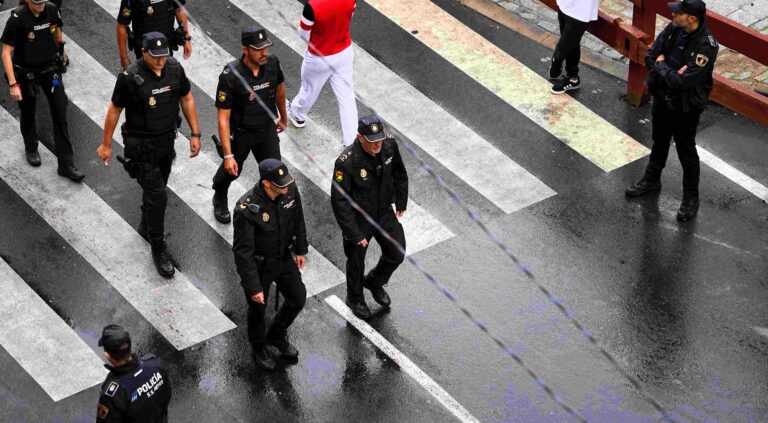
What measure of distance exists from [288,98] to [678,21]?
4.33 metres

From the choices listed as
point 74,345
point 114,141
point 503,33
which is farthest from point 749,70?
point 74,345

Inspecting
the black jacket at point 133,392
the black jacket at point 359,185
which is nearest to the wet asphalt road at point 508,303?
the black jacket at point 359,185

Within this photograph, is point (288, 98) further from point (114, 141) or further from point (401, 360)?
point (401, 360)

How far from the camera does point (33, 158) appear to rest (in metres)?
12.2

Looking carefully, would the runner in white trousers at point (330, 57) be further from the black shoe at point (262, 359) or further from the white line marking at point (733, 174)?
the white line marking at point (733, 174)

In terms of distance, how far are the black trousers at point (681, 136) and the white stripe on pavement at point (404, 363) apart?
3.36 m

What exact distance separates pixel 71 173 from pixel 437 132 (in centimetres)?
370

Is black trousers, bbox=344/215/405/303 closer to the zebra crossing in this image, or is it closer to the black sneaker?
the zebra crossing

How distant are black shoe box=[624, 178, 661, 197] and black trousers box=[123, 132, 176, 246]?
14.4ft

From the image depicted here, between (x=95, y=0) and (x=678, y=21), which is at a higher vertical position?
(x=678, y=21)

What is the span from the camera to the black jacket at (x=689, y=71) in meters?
11.1

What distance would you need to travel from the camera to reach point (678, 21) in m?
11.1

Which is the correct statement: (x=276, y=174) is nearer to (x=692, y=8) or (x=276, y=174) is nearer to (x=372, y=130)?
(x=372, y=130)

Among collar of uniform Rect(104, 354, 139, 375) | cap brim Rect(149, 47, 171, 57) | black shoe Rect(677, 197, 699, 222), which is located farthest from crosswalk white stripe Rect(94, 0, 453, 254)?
collar of uniform Rect(104, 354, 139, 375)
